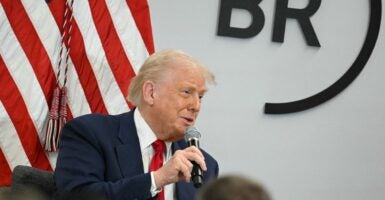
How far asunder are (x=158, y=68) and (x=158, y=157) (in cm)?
32

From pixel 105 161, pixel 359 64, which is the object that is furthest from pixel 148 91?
pixel 359 64

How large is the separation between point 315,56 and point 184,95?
4.88 ft

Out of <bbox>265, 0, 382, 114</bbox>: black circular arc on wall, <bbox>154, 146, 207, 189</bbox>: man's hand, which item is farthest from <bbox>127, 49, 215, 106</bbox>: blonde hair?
<bbox>265, 0, 382, 114</bbox>: black circular arc on wall

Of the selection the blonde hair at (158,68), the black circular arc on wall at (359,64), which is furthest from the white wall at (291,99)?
the blonde hair at (158,68)

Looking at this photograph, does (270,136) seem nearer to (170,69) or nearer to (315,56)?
(315,56)

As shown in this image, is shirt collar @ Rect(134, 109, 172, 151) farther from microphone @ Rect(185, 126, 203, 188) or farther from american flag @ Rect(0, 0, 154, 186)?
Answer: american flag @ Rect(0, 0, 154, 186)

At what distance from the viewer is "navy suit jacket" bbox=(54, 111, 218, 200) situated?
254 centimetres

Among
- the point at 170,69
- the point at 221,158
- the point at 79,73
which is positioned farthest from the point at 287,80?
the point at 170,69

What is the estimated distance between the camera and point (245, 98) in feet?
13.0

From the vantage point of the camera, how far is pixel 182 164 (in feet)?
7.82

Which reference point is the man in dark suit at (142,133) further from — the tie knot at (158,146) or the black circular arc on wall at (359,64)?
the black circular arc on wall at (359,64)

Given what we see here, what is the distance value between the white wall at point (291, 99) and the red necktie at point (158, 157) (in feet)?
3.75

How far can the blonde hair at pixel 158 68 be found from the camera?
279cm

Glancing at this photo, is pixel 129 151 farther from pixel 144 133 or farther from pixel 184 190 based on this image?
pixel 184 190
